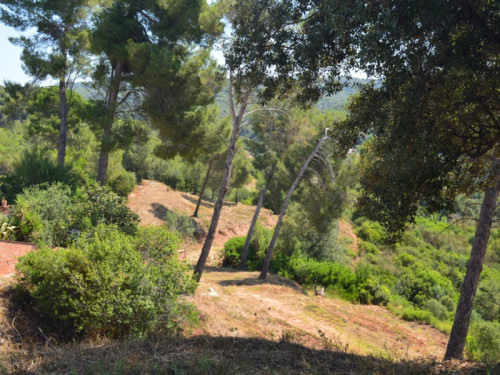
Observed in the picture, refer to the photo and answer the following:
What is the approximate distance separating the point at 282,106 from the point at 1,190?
10.0 m

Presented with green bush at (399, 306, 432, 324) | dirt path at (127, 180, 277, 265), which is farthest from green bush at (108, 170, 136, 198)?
green bush at (399, 306, 432, 324)

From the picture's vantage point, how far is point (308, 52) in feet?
18.9

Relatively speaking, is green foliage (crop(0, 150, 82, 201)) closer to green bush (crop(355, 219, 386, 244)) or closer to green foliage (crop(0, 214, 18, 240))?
green foliage (crop(0, 214, 18, 240))

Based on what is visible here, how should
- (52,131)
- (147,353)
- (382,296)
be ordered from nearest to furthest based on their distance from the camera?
1. (147,353)
2. (382,296)
3. (52,131)

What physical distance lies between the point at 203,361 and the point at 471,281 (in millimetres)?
6434

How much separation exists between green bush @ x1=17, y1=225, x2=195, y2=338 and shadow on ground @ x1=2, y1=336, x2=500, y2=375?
0.41 m

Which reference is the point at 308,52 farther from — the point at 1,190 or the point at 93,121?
the point at 1,190

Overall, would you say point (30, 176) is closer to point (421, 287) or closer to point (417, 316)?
point (417, 316)

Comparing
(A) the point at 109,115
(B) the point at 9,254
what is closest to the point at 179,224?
(A) the point at 109,115

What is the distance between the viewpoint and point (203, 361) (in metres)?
3.60

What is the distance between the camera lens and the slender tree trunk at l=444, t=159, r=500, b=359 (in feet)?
23.8

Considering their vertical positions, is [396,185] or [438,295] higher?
[396,185]

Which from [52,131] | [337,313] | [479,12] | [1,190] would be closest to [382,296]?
[337,313]

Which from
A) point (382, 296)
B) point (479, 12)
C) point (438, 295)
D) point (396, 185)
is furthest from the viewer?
A: point (438, 295)
